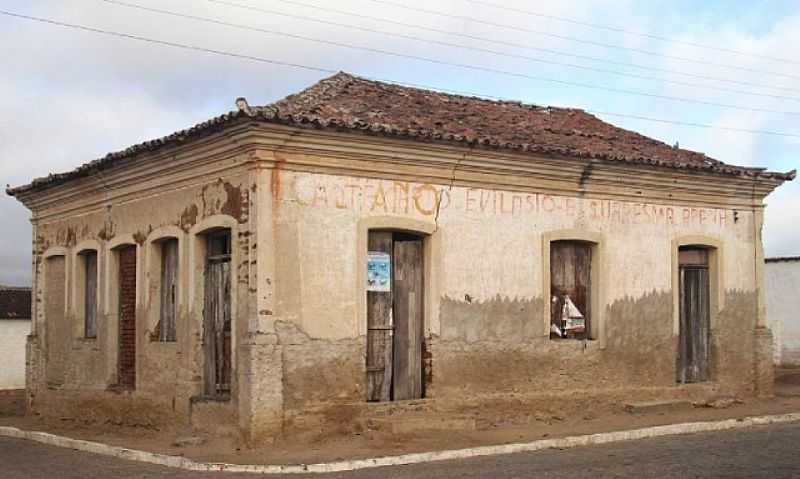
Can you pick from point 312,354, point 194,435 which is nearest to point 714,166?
point 312,354

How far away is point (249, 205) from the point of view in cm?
1325

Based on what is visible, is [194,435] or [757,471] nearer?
[757,471]

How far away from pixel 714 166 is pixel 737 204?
1.18 metres

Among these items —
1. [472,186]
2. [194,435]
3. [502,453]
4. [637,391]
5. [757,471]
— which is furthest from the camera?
[637,391]

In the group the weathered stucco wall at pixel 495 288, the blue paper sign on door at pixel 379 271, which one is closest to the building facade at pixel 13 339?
the blue paper sign on door at pixel 379 271

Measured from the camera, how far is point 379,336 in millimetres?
14492

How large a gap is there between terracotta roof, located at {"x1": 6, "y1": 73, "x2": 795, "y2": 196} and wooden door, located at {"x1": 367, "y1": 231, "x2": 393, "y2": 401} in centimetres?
150

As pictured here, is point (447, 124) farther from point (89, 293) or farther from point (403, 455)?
point (89, 293)

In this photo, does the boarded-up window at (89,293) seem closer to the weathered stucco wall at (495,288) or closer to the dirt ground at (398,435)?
the dirt ground at (398,435)

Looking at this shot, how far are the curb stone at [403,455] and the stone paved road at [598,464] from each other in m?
0.20

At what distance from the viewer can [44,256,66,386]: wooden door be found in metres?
18.1

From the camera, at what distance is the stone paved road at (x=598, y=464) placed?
10.6 m

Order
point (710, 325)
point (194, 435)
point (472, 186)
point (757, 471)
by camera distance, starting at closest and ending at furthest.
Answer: point (757, 471) < point (194, 435) < point (472, 186) < point (710, 325)

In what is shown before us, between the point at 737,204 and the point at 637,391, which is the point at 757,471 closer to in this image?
the point at 637,391
